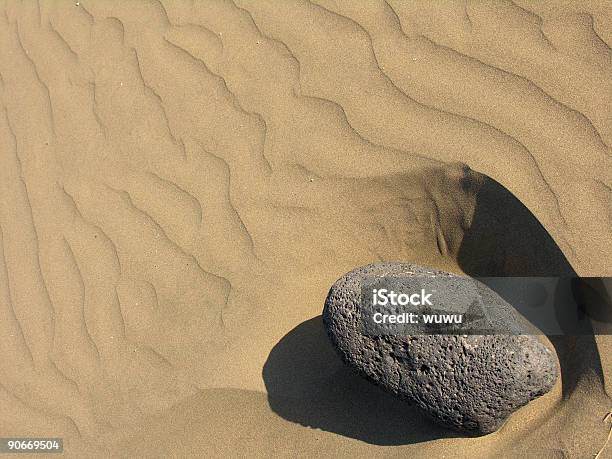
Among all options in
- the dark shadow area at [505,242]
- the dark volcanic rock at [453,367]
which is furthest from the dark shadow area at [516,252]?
the dark volcanic rock at [453,367]

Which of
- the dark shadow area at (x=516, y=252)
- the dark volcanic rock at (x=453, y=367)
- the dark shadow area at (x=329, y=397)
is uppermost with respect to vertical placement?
the dark shadow area at (x=516, y=252)

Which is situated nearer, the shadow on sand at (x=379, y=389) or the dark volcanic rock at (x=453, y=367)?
the dark volcanic rock at (x=453, y=367)

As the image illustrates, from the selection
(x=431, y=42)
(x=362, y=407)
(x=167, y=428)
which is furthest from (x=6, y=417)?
(x=431, y=42)

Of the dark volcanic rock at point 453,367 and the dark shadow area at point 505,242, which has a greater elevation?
the dark shadow area at point 505,242

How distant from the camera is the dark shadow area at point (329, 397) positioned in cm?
262

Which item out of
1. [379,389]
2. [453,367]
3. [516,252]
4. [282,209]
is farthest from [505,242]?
[282,209]

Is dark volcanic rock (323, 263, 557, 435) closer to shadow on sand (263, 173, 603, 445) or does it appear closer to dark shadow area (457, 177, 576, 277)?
shadow on sand (263, 173, 603, 445)

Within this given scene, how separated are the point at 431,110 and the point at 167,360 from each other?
186cm

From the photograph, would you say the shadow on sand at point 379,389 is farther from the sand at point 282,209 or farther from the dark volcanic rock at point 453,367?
the dark volcanic rock at point 453,367

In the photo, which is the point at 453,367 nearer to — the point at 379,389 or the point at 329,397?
the point at 379,389

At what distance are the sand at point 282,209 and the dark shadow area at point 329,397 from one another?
0.03 ft

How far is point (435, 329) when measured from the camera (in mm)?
2377

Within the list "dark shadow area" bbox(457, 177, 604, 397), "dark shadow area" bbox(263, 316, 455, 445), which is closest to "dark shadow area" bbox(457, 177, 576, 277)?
"dark shadow area" bbox(457, 177, 604, 397)

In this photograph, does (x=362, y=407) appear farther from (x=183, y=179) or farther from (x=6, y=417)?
(x=6, y=417)
